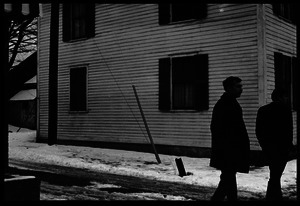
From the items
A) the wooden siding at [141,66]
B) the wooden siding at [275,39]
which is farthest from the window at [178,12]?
the wooden siding at [275,39]

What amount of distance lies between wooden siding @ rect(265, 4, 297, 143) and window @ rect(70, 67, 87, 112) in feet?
24.6

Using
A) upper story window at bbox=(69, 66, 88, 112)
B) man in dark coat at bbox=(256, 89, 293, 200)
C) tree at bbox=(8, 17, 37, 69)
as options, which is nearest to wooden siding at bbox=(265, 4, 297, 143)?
man in dark coat at bbox=(256, 89, 293, 200)

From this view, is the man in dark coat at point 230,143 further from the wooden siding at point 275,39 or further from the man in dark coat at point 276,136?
the wooden siding at point 275,39

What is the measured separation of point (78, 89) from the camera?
639 inches

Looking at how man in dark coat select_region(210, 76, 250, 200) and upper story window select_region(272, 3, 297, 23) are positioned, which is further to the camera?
upper story window select_region(272, 3, 297, 23)

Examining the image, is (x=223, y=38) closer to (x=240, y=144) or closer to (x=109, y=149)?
(x=109, y=149)

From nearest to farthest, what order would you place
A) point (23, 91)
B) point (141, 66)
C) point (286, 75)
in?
point (286, 75), point (141, 66), point (23, 91)

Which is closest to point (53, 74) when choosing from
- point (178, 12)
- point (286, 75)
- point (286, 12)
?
point (178, 12)

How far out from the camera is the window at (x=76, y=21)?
1619 centimetres

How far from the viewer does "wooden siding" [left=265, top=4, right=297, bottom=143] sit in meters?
11.9

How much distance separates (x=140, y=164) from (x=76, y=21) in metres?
7.90

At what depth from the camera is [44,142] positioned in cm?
1747

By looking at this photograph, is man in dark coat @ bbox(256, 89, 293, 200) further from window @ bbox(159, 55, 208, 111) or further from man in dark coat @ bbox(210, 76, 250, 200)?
window @ bbox(159, 55, 208, 111)

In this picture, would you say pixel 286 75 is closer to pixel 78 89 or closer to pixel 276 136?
pixel 276 136
